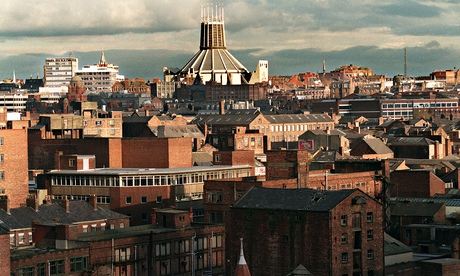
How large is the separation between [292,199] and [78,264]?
1604cm

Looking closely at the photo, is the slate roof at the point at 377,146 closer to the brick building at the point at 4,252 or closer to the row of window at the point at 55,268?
the row of window at the point at 55,268

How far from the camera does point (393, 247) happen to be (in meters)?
101

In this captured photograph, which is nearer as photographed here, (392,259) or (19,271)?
(19,271)

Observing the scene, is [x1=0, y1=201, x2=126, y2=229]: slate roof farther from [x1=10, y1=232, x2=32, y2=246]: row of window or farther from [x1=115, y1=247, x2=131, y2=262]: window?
[x1=115, y1=247, x2=131, y2=262]: window

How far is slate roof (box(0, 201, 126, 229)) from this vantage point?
103 meters

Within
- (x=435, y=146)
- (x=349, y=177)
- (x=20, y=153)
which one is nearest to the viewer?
(x=349, y=177)

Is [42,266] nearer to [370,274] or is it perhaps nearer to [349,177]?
[370,274]

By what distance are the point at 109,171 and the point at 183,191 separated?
7442 millimetres

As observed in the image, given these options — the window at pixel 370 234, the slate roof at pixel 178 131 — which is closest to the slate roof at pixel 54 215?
the window at pixel 370 234

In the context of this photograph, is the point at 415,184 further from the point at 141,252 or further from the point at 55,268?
the point at 55,268

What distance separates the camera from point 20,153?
132 metres

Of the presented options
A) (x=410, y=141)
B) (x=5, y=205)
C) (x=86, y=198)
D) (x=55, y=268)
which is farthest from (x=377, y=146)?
(x=55, y=268)

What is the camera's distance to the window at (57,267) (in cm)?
8812

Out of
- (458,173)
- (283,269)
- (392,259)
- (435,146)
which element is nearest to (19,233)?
(283,269)
